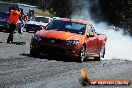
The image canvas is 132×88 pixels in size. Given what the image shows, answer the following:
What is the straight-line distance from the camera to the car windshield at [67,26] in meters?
18.7

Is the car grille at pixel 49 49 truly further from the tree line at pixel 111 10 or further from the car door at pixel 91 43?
the tree line at pixel 111 10

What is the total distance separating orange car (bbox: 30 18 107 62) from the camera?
57.4ft

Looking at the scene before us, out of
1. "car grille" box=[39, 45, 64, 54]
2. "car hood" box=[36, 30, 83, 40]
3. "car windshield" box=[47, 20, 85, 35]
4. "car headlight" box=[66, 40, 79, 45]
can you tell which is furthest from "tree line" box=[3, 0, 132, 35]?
"car grille" box=[39, 45, 64, 54]

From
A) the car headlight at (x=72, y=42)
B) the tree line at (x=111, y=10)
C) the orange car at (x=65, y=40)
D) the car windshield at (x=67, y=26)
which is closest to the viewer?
the orange car at (x=65, y=40)

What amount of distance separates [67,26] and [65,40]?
4.78 feet

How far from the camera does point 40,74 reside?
1226 cm

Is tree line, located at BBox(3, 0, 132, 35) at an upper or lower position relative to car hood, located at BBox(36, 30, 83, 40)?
lower

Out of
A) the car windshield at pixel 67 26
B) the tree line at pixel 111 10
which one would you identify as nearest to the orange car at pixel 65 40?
the car windshield at pixel 67 26

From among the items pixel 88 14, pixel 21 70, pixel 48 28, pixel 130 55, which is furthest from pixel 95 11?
pixel 21 70

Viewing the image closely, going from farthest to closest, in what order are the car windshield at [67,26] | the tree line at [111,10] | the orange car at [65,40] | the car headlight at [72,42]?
the tree line at [111,10] → the car windshield at [67,26] → the car headlight at [72,42] → the orange car at [65,40]

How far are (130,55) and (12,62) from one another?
12.0 m

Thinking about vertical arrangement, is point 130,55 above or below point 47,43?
below

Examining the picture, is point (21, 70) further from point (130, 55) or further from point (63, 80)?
point (130, 55)

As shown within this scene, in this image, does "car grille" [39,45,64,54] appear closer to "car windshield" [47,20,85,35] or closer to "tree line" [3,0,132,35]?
"car windshield" [47,20,85,35]
